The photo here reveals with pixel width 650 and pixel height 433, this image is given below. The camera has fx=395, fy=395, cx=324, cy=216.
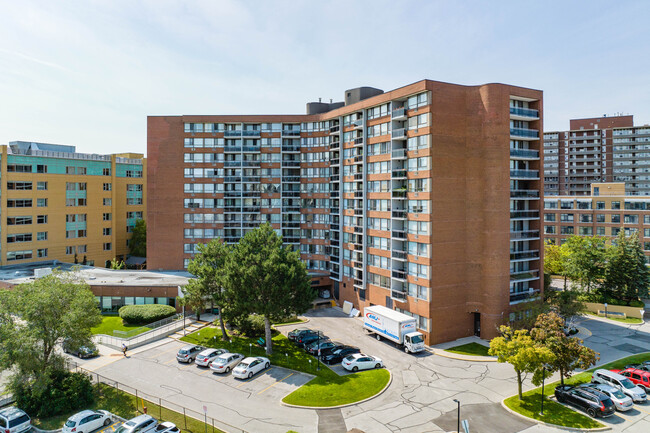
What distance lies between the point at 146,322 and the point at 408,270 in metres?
35.0

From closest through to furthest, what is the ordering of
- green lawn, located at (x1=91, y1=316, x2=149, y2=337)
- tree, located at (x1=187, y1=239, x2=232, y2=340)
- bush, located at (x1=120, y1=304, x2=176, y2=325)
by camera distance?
tree, located at (x1=187, y1=239, x2=232, y2=340)
green lawn, located at (x1=91, y1=316, x2=149, y2=337)
bush, located at (x1=120, y1=304, x2=176, y2=325)

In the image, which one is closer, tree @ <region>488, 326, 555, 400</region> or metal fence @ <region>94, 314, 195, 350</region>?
tree @ <region>488, 326, 555, 400</region>

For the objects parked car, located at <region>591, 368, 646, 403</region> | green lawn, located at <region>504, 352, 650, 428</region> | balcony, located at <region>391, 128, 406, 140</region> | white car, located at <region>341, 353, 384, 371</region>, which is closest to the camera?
green lawn, located at <region>504, 352, 650, 428</region>

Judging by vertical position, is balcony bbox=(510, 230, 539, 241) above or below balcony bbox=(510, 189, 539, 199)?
below

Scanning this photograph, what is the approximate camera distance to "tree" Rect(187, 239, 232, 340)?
4525cm

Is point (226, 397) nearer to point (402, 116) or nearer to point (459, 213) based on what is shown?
point (459, 213)

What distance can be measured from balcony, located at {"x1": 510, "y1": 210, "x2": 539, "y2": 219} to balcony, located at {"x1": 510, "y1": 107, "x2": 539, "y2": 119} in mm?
11919

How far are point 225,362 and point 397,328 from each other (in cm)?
1900

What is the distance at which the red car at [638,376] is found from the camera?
35.3m

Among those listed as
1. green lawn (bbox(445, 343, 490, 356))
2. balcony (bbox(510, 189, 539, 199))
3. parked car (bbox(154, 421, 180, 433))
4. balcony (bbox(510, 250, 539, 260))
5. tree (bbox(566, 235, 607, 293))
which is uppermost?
balcony (bbox(510, 189, 539, 199))

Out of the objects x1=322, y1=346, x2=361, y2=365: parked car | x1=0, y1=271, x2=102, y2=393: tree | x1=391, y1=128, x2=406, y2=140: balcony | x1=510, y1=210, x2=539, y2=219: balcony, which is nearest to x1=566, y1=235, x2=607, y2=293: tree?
x1=510, y1=210, x2=539, y2=219: balcony

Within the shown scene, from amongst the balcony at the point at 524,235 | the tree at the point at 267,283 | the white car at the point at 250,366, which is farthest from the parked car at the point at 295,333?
the balcony at the point at 524,235

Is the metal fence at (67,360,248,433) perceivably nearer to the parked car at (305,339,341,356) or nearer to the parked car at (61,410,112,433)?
the parked car at (61,410,112,433)

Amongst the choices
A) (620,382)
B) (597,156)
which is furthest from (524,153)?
(597,156)
